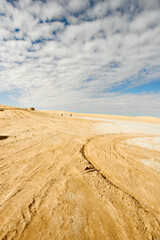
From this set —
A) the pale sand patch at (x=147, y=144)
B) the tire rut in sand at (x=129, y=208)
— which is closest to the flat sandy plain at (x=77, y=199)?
the tire rut in sand at (x=129, y=208)

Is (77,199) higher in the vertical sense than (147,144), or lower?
lower

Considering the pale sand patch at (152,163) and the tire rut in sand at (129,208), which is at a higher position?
the pale sand patch at (152,163)

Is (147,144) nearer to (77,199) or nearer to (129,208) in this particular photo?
(129,208)

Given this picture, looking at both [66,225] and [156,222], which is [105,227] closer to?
[66,225]

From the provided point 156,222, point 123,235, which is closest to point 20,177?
point 123,235

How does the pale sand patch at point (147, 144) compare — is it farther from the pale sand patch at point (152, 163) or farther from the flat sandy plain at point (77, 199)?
the flat sandy plain at point (77, 199)

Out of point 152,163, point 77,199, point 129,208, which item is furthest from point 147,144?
point 77,199

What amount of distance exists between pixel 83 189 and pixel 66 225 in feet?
2.72

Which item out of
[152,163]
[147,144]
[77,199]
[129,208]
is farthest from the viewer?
[147,144]

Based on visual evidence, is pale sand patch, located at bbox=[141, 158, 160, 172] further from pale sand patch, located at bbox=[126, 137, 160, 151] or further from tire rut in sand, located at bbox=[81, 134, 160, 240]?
pale sand patch, located at bbox=[126, 137, 160, 151]

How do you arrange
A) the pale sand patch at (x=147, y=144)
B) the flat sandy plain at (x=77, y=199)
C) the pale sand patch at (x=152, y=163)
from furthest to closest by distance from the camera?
1. the pale sand patch at (x=147, y=144)
2. the pale sand patch at (x=152, y=163)
3. the flat sandy plain at (x=77, y=199)

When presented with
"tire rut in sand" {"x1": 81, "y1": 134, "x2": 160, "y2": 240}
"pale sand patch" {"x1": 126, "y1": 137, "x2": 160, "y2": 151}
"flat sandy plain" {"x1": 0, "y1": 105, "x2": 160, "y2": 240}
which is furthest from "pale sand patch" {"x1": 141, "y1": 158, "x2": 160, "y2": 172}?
"pale sand patch" {"x1": 126, "y1": 137, "x2": 160, "y2": 151}

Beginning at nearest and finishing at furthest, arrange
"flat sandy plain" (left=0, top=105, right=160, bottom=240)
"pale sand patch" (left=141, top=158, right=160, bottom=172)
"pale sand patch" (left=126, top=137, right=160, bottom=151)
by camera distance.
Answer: "flat sandy plain" (left=0, top=105, right=160, bottom=240), "pale sand patch" (left=141, top=158, right=160, bottom=172), "pale sand patch" (left=126, top=137, right=160, bottom=151)

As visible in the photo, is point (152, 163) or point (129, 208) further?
point (152, 163)
